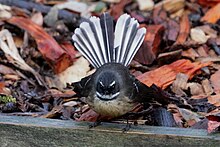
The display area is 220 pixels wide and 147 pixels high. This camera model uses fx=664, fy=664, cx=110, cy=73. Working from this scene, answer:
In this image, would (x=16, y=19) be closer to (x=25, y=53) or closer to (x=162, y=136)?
(x=25, y=53)

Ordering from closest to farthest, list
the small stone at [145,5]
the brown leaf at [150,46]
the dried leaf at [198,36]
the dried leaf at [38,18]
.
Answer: the brown leaf at [150,46]
the dried leaf at [198,36]
the dried leaf at [38,18]
the small stone at [145,5]

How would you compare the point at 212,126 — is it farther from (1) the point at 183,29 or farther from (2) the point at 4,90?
(1) the point at 183,29

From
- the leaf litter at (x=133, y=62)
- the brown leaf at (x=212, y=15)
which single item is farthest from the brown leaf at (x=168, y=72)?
the brown leaf at (x=212, y=15)

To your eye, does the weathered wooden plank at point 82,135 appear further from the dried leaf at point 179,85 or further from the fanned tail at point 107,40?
the dried leaf at point 179,85

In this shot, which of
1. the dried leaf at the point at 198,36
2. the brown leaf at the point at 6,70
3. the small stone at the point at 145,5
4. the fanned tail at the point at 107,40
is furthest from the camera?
the small stone at the point at 145,5

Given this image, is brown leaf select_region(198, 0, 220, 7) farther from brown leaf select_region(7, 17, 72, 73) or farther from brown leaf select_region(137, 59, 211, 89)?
brown leaf select_region(7, 17, 72, 73)

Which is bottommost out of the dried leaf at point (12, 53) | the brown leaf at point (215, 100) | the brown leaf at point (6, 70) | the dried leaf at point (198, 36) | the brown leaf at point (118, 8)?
the brown leaf at point (215, 100)

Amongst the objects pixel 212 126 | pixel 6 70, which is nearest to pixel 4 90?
pixel 6 70
